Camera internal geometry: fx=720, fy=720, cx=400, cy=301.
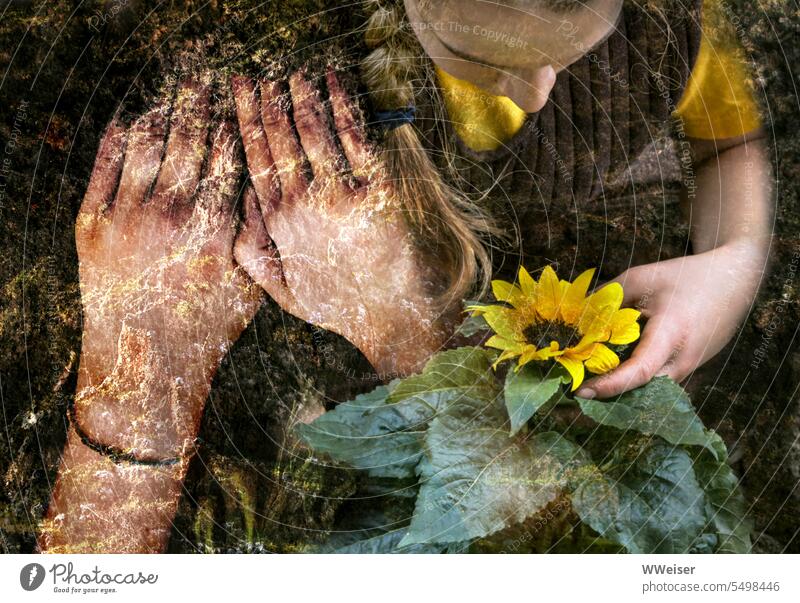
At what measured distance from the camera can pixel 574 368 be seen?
0.53 metres

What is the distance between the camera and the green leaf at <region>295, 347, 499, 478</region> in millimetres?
538

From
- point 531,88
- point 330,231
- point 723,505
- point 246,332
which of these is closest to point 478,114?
point 531,88

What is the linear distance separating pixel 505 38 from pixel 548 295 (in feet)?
0.64

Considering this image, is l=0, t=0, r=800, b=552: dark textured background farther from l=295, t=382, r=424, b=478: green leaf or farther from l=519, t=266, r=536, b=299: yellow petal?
l=519, t=266, r=536, b=299: yellow petal

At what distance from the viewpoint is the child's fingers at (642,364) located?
0.53 metres

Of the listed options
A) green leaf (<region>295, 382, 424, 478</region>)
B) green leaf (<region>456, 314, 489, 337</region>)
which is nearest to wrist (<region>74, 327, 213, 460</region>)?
green leaf (<region>295, 382, 424, 478</region>)

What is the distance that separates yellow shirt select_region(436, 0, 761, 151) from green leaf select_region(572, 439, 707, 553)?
0.25 m

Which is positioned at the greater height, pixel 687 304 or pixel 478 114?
pixel 478 114

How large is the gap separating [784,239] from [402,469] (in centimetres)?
36

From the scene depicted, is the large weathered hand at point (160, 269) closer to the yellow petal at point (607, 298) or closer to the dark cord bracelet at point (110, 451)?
the dark cord bracelet at point (110, 451)

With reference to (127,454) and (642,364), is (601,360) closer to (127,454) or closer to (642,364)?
(642,364)

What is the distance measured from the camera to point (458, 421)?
0.53m
